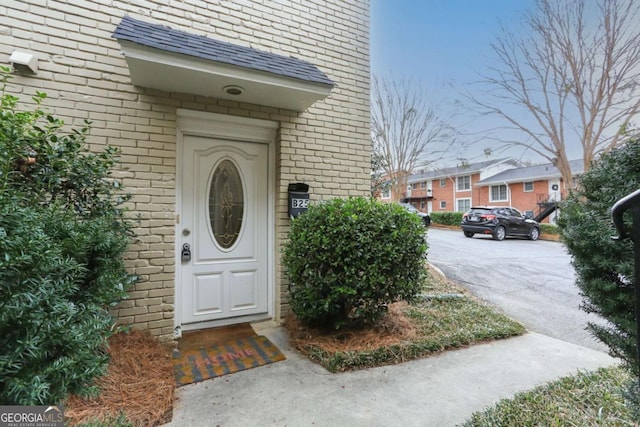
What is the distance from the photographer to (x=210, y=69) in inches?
113

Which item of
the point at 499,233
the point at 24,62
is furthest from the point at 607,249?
the point at 499,233

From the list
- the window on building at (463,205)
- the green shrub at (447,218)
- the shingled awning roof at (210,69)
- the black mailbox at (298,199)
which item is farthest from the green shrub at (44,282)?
the window on building at (463,205)

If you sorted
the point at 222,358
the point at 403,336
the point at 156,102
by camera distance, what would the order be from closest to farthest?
the point at 222,358
the point at 156,102
the point at 403,336

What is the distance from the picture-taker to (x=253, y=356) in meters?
3.05

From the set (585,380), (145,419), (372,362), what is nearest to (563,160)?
(585,380)

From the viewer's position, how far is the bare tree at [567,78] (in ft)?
33.1

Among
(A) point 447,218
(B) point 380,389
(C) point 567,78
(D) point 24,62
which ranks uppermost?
(C) point 567,78

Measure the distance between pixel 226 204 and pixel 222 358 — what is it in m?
1.73

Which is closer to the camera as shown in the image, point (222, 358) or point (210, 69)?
point (210, 69)

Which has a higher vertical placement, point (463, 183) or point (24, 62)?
point (463, 183)

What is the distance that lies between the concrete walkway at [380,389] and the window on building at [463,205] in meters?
25.7

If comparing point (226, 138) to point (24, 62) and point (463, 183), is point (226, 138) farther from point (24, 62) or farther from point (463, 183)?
point (463, 183)

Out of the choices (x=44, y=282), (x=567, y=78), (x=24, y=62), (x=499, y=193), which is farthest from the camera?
(x=499, y=193)

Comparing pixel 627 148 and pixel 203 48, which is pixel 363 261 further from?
pixel 203 48
